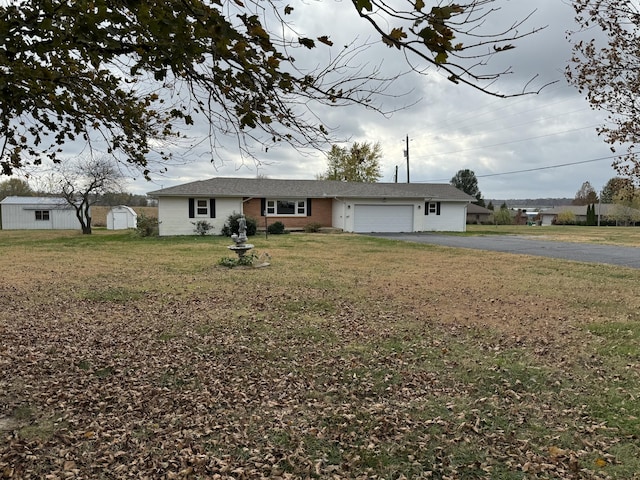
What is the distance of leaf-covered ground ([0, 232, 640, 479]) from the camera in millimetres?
3010

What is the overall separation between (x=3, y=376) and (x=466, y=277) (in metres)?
9.32

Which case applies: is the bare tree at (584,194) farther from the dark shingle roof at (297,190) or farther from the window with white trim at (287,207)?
the window with white trim at (287,207)

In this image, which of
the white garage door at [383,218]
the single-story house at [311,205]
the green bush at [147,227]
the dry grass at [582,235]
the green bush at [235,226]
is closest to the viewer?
the dry grass at [582,235]

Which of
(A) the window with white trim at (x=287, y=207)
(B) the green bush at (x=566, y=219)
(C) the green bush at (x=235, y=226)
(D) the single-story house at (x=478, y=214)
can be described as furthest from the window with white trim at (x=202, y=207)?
(B) the green bush at (x=566, y=219)

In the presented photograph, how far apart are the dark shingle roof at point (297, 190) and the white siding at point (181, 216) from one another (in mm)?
571

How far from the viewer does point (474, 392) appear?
4.11 meters

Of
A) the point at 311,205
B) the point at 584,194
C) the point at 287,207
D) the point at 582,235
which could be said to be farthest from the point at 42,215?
the point at 584,194

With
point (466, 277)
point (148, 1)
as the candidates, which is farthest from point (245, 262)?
point (148, 1)

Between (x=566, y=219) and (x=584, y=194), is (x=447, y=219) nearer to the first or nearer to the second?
(x=566, y=219)

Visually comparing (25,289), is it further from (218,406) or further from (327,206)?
(327,206)

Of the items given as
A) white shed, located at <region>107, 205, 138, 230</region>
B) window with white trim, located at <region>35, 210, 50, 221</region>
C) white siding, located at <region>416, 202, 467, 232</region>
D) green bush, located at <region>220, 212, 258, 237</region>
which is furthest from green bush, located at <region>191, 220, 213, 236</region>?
window with white trim, located at <region>35, 210, 50, 221</region>

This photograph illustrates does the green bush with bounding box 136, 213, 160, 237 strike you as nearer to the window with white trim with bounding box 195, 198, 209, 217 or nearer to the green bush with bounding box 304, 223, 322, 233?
the window with white trim with bounding box 195, 198, 209, 217

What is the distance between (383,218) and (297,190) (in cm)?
601

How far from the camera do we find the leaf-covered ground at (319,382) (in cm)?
301
